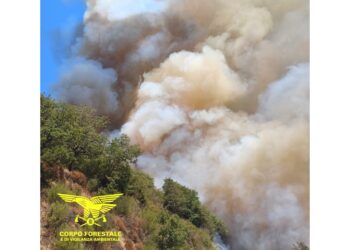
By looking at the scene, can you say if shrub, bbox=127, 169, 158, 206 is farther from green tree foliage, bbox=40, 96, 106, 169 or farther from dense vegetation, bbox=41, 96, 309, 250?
green tree foliage, bbox=40, 96, 106, 169

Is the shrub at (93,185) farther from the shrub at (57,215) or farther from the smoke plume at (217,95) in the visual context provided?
the smoke plume at (217,95)

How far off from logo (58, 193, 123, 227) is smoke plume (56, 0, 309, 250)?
502mm

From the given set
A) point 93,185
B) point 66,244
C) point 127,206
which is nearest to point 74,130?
point 93,185

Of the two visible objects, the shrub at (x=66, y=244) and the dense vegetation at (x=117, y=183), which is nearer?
the shrub at (x=66, y=244)

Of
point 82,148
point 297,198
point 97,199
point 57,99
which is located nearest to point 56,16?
point 57,99

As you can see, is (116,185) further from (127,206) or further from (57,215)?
(57,215)

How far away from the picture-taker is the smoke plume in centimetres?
677

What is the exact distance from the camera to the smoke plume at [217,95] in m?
6.77

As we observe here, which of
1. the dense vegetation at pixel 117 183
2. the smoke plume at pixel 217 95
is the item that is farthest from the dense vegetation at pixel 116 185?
the smoke plume at pixel 217 95

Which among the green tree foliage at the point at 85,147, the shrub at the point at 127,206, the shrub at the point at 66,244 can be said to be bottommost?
the shrub at the point at 66,244

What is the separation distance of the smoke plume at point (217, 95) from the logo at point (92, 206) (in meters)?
0.50

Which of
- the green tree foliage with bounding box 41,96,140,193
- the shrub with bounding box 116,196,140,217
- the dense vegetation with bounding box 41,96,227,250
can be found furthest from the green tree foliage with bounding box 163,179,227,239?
the green tree foliage with bounding box 41,96,140,193
